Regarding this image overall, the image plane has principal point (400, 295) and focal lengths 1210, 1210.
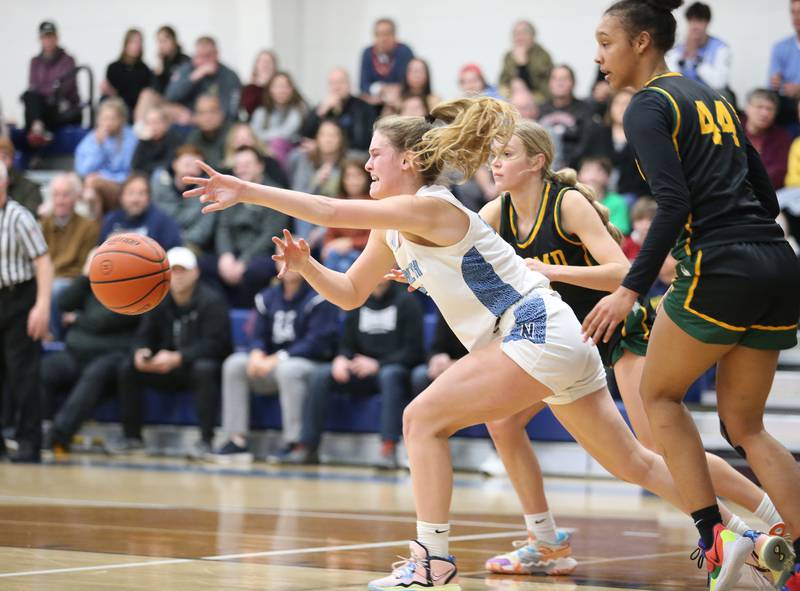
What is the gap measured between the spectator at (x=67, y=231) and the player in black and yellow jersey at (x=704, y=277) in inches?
319

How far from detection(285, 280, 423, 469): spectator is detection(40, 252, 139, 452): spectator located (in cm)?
190

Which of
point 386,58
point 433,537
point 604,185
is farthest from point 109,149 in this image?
point 433,537

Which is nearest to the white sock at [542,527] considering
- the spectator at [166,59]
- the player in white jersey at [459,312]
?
the player in white jersey at [459,312]

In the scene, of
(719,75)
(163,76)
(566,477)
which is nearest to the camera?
(566,477)

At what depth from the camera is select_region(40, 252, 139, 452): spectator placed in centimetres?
1016

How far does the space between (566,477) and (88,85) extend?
9.49 meters

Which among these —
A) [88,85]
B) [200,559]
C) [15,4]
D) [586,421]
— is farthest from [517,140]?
[15,4]

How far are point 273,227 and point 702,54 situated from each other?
434 cm

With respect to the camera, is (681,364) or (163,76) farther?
(163,76)

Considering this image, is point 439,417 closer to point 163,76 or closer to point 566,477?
point 566,477

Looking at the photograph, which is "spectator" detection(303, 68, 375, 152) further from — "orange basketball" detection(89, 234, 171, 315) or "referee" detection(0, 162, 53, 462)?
"orange basketball" detection(89, 234, 171, 315)

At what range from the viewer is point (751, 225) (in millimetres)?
3641

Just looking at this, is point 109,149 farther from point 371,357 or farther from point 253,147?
point 371,357

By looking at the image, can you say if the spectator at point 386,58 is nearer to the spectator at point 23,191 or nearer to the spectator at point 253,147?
the spectator at point 253,147
